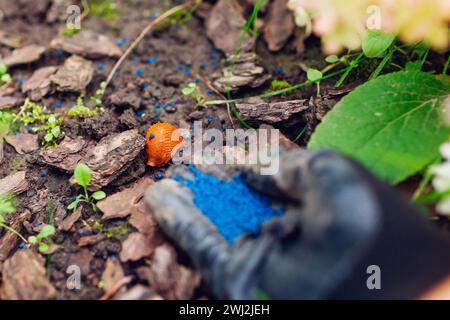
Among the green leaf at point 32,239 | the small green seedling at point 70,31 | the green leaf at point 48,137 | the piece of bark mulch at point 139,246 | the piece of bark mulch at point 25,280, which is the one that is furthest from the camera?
→ the small green seedling at point 70,31

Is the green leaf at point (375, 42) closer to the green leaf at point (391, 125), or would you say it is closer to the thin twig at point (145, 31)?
the green leaf at point (391, 125)

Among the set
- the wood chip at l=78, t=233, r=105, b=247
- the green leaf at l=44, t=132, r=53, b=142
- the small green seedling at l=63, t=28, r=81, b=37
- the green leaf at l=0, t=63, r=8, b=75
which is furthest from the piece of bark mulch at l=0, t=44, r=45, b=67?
the wood chip at l=78, t=233, r=105, b=247

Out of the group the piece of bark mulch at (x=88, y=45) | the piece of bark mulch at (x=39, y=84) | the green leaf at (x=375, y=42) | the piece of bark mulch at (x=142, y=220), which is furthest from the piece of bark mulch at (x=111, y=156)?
the green leaf at (x=375, y=42)

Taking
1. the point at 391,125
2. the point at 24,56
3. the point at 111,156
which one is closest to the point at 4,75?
the point at 24,56

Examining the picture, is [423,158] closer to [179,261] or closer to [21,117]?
[179,261]

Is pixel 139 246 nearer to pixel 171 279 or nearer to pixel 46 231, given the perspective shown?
pixel 171 279
